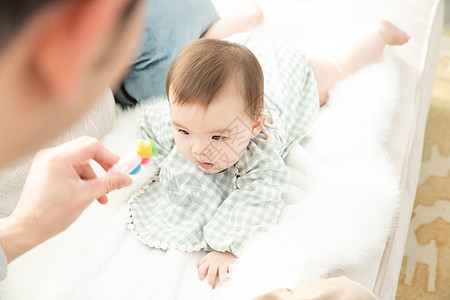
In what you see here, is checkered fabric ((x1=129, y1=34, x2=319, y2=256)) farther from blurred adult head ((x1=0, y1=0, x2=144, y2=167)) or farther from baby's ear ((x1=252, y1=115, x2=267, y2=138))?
blurred adult head ((x1=0, y1=0, x2=144, y2=167))

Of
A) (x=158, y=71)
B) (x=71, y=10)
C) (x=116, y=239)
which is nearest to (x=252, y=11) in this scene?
(x=158, y=71)

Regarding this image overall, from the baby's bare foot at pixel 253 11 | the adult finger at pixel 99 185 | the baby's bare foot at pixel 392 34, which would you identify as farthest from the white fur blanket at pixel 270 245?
the baby's bare foot at pixel 253 11

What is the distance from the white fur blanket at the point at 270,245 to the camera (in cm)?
91

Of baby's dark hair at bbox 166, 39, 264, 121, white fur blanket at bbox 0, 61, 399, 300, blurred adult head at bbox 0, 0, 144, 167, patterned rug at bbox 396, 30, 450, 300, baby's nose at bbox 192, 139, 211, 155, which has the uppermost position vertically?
blurred adult head at bbox 0, 0, 144, 167

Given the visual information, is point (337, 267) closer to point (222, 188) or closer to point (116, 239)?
point (222, 188)

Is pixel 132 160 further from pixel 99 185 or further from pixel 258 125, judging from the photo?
pixel 258 125

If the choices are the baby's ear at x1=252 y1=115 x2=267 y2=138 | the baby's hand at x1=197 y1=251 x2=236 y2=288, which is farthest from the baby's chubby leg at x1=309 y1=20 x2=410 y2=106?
the baby's hand at x1=197 y1=251 x2=236 y2=288

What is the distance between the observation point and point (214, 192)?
1109mm

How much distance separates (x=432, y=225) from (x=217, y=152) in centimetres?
100

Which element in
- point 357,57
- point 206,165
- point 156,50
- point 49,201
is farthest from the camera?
point 357,57

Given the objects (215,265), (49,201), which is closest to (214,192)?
(215,265)

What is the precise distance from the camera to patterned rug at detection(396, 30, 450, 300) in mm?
1469

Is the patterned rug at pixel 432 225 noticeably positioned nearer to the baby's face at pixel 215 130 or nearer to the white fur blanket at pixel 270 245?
the white fur blanket at pixel 270 245

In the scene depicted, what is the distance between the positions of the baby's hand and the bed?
0.02 m
